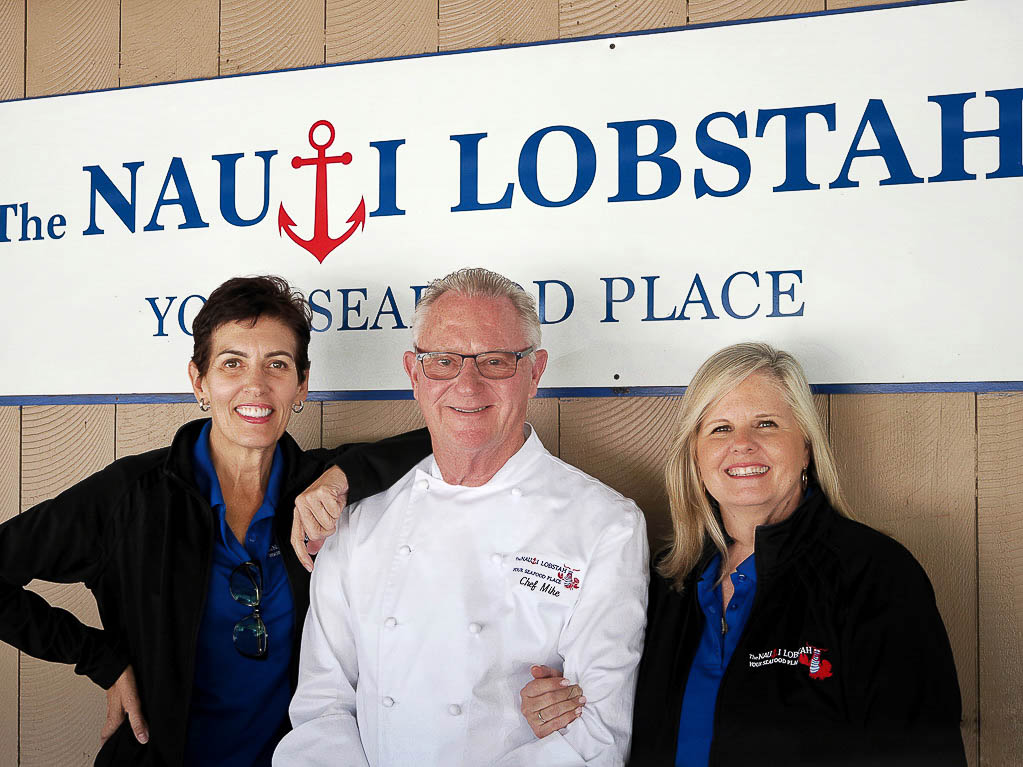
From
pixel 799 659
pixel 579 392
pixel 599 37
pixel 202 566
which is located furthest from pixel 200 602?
pixel 599 37

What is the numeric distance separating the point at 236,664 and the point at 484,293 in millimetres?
982

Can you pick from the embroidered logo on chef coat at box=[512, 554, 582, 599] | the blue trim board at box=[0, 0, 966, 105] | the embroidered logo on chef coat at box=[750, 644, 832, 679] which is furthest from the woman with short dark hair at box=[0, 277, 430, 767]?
the embroidered logo on chef coat at box=[750, 644, 832, 679]

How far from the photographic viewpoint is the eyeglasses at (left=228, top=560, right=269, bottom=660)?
1975mm

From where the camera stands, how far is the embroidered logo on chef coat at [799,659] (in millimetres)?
1619

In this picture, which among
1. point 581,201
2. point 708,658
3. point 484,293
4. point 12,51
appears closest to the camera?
point 708,658

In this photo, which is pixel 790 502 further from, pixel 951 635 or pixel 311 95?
pixel 311 95

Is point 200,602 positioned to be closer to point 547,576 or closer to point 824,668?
point 547,576

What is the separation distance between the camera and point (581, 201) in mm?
2176

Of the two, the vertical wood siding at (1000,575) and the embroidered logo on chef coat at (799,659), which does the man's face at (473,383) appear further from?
the vertical wood siding at (1000,575)

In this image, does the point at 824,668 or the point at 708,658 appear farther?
the point at 708,658

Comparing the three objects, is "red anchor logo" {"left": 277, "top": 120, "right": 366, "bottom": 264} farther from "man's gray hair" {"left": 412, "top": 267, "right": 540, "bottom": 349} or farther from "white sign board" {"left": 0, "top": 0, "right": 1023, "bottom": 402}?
"man's gray hair" {"left": 412, "top": 267, "right": 540, "bottom": 349}

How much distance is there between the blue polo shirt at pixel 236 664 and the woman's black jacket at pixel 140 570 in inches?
1.1

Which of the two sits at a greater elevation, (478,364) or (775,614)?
(478,364)

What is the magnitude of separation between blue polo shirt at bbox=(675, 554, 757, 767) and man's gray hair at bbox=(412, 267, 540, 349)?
613mm
